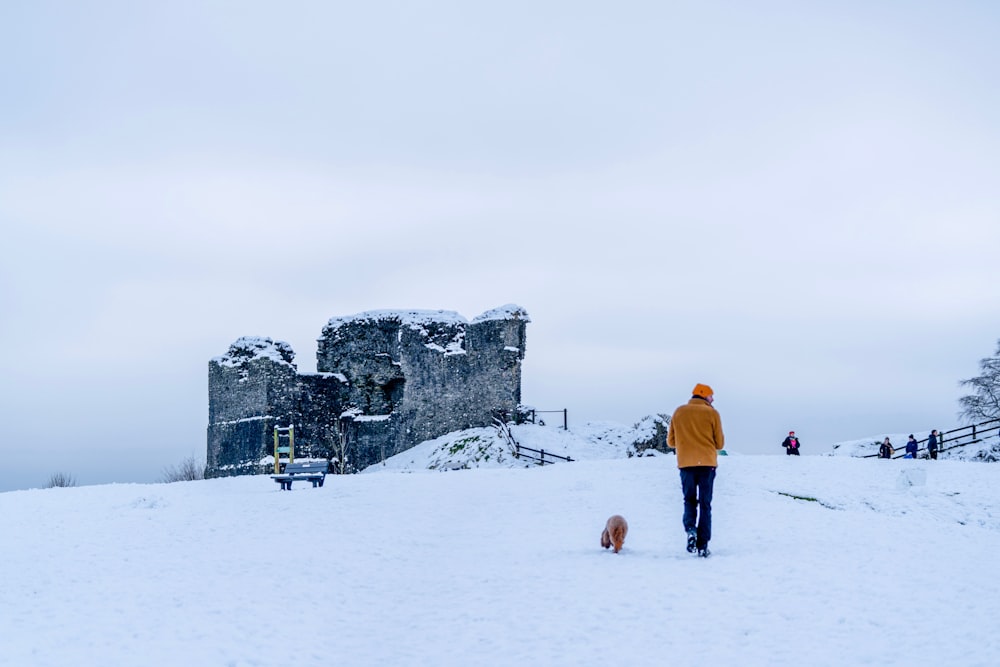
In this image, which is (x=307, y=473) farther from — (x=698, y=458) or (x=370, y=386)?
(x=370, y=386)

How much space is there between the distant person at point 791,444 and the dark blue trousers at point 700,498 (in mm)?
22954

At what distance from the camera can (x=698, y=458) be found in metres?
12.3

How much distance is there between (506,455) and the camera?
33.7 meters

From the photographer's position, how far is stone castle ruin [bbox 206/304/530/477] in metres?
36.7

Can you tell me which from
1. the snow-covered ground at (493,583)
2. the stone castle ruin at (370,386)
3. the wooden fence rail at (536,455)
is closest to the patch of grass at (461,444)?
the wooden fence rail at (536,455)

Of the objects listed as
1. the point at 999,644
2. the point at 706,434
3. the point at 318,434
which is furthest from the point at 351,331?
the point at 999,644

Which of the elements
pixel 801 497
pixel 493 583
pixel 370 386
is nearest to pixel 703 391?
pixel 493 583

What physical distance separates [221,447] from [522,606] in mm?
29653

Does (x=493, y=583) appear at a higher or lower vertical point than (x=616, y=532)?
lower

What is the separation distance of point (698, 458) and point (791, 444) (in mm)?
23349

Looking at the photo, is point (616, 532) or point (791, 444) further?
point (791, 444)

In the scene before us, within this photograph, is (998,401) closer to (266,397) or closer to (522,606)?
(266,397)

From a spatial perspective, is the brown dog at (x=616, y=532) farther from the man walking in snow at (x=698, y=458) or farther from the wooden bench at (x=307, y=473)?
the wooden bench at (x=307, y=473)

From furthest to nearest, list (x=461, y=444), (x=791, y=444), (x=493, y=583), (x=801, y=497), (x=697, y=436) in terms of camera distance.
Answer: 1. (x=461, y=444)
2. (x=791, y=444)
3. (x=801, y=497)
4. (x=697, y=436)
5. (x=493, y=583)
